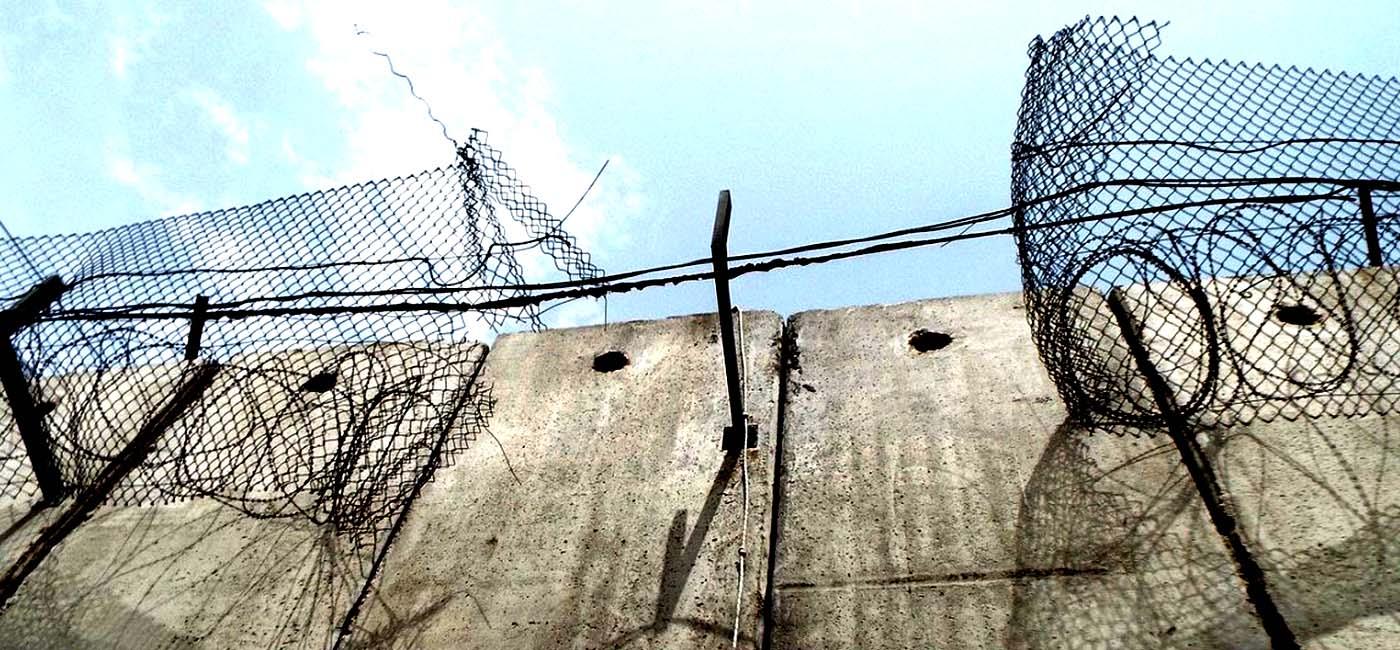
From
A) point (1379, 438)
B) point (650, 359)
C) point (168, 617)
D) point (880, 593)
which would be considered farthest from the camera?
point (650, 359)

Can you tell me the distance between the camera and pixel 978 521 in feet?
10.6

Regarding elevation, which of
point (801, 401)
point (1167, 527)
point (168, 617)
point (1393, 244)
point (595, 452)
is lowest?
point (168, 617)

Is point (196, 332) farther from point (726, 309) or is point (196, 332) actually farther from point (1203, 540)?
point (1203, 540)

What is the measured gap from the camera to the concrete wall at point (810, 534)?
2.88 meters

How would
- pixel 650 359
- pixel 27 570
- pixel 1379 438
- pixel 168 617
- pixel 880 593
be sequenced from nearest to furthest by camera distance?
pixel 880 593 < pixel 1379 438 < pixel 168 617 < pixel 27 570 < pixel 650 359

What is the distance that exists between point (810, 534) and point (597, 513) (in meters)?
0.69

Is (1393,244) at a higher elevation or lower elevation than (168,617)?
higher

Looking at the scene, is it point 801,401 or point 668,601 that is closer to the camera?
point 668,601

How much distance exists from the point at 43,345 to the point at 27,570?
753mm

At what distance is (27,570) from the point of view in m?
3.80

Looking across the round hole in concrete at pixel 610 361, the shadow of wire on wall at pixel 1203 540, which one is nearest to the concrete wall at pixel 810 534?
the shadow of wire on wall at pixel 1203 540

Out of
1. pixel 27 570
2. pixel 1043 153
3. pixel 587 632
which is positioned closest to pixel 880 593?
pixel 587 632

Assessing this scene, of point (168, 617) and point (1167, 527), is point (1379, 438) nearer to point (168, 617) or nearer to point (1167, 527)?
point (1167, 527)

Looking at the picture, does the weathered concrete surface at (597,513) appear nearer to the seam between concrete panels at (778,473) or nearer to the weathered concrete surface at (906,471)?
the seam between concrete panels at (778,473)
